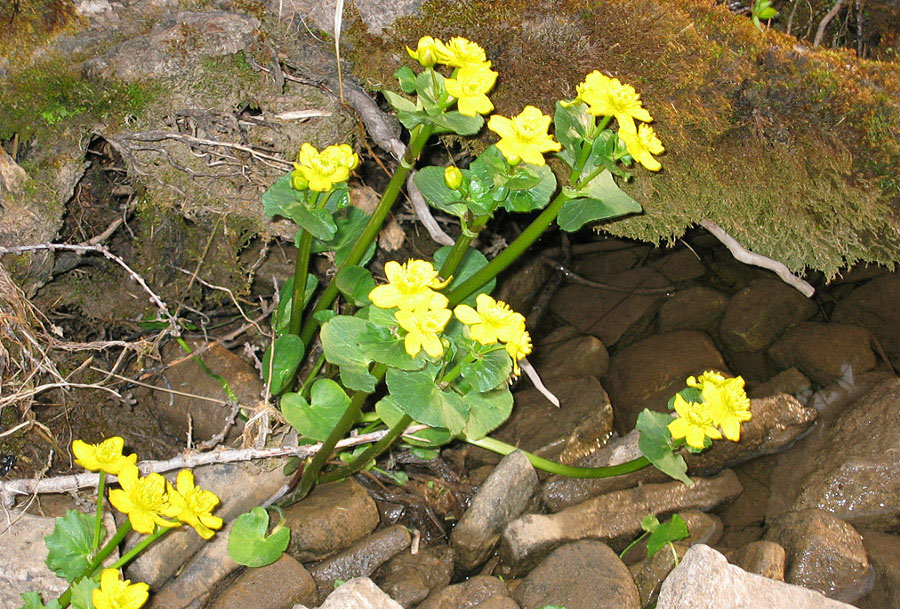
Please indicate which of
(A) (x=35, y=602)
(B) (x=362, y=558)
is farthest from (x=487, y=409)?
(A) (x=35, y=602)

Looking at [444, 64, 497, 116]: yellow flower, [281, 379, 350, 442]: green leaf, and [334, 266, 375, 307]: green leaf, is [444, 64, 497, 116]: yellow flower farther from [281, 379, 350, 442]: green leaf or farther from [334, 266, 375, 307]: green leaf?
[281, 379, 350, 442]: green leaf

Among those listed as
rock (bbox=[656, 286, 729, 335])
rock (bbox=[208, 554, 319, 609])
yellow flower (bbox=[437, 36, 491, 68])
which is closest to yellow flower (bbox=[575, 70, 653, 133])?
yellow flower (bbox=[437, 36, 491, 68])

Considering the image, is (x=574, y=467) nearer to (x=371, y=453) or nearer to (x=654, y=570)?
(x=654, y=570)

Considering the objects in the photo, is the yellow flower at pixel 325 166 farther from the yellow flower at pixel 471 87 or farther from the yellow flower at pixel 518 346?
the yellow flower at pixel 518 346

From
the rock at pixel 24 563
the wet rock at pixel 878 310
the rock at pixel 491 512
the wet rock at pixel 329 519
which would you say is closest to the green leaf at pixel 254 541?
the wet rock at pixel 329 519

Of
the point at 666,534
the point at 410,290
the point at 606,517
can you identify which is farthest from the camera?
the point at 606,517

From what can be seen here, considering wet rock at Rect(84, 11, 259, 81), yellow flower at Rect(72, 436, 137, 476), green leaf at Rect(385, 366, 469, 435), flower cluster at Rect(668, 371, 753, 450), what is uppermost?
wet rock at Rect(84, 11, 259, 81)

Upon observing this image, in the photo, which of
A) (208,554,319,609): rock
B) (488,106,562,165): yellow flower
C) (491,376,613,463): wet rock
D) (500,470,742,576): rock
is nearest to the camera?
(488,106,562,165): yellow flower

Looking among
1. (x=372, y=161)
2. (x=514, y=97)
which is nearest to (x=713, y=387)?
(x=514, y=97)
